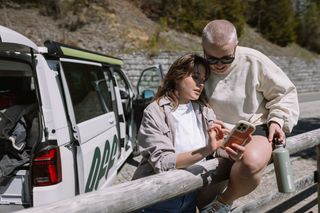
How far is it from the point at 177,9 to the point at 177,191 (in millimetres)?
22779

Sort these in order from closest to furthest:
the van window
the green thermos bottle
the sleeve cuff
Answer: the green thermos bottle → the sleeve cuff → the van window

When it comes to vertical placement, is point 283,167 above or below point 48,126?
below

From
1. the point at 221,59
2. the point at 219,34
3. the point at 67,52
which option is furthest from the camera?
the point at 67,52

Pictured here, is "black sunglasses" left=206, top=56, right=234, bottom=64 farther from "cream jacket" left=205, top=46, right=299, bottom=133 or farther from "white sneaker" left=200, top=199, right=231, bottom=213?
"white sneaker" left=200, top=199, right=231, bottom=213

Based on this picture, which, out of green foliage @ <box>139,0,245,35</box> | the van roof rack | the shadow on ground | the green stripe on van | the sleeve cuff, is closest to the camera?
the sleeve cuff

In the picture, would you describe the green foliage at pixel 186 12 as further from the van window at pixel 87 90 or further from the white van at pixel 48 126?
the white van at pixel 48 126

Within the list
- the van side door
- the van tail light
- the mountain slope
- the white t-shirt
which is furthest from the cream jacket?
the mountain slope

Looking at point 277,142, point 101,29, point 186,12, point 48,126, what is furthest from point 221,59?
point 186,12

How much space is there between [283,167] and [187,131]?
0.59 metres

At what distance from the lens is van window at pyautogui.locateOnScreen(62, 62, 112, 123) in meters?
4.01

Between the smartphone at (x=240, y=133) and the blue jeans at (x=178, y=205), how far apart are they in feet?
1.57

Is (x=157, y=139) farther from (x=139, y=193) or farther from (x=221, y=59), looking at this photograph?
(x=221, y=59)

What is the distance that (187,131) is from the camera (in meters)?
2.35

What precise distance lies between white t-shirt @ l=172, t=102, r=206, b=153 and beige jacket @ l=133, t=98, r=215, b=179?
0.13 feet
